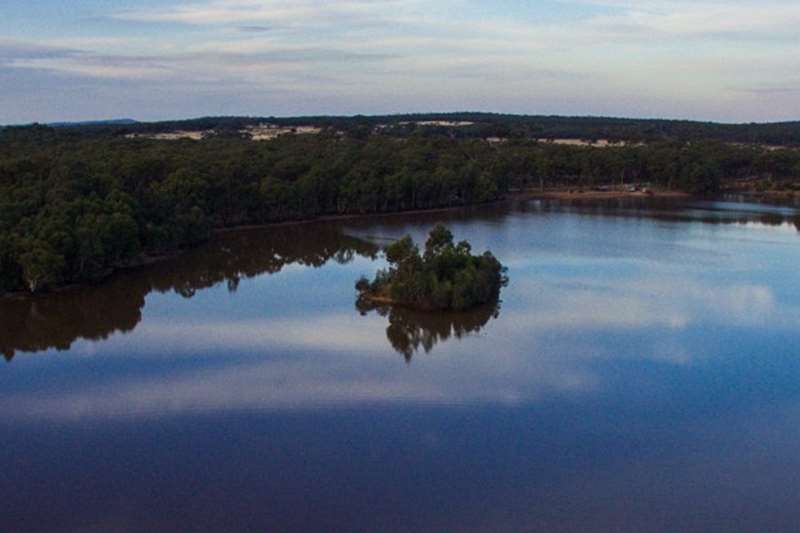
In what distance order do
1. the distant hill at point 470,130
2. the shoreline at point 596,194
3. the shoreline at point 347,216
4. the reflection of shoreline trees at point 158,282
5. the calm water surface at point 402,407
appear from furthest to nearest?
the distant hill at point 470,130
the shoreline at point 596,194
the shoreline at point 347,216
the reflection of shoreline trees at point 158,282
the calm water surface at point 402,407

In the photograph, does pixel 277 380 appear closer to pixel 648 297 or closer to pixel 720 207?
pixel 648 297

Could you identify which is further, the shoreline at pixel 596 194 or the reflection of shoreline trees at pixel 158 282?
the shoreline at pixel 596 194

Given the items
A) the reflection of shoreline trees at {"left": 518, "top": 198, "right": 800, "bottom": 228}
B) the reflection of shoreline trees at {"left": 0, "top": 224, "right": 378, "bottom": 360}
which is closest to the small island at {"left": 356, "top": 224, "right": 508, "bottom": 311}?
the reflection of shoreline trees at {"left": 0, "top": 224, "right": 378, "bottom": 360}

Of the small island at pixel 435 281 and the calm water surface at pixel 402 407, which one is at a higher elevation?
the small island at pixel 435 281

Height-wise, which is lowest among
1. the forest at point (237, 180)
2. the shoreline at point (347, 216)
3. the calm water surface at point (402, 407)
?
the calm water surface at point (402, 407)

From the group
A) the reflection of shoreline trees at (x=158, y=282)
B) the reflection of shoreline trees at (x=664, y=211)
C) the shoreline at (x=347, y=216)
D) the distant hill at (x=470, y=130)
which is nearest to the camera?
the reflection of shoreline trees at (x=158, y=282)

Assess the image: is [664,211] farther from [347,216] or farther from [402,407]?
[402,407]

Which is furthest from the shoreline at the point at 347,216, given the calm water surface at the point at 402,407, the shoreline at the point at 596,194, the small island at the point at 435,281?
the small island at the point at 435,281

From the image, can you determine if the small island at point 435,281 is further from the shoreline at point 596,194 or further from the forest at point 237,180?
the shoreline at point 596,194
